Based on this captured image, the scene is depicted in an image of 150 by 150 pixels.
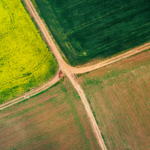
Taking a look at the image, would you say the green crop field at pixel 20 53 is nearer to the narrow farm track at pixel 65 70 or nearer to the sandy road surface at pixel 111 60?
the narrow farm track at pixel 65 70

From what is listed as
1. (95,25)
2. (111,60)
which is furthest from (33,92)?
(95,25)

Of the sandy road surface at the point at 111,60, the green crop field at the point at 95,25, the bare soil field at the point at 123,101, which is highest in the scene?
the green crop field at the point at 95,25

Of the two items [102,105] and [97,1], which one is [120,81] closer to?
[102,105]

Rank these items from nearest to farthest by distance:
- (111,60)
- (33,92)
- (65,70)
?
(111,60) < (65,70) < (33,92)

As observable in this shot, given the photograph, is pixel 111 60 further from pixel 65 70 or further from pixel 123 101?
pixel 65 70

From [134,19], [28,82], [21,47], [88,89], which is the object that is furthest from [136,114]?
[21,47]

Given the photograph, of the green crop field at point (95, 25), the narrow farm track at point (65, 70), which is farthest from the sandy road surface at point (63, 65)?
the green crop field at point (95, 25)
